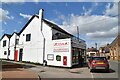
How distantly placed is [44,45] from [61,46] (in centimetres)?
368

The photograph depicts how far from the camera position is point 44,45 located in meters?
18.9

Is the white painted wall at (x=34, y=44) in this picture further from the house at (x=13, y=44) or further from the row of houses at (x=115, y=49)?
the row of houses at (x=115, y=49)

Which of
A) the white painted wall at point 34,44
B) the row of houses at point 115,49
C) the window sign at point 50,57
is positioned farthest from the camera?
the row of houses at point 115,49

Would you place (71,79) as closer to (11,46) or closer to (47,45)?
(47,45)

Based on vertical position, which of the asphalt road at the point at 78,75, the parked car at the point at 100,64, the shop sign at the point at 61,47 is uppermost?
the shop sign at the point at 61,47

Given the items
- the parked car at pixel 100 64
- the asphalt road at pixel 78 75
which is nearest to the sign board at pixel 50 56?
the asphalt road at pixel 78 75

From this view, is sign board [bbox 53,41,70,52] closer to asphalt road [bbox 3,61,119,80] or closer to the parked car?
asphalt road [bbox 3,61,119,80]

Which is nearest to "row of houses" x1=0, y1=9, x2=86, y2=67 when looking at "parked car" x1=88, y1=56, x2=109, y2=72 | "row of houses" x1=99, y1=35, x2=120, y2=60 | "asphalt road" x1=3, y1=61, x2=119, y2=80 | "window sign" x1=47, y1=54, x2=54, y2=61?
"window sign" x1=47, y1=54, x2=54, y2=61

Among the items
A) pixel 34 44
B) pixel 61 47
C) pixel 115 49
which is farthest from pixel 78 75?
pixel 115 49

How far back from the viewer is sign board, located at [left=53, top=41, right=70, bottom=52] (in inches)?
627

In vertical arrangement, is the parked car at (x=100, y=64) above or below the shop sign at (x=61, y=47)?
→ below

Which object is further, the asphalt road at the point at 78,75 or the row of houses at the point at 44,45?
the row of houses at the point at 44,45

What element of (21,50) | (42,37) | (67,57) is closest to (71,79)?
(67,57)

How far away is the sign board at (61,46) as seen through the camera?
15920mm
